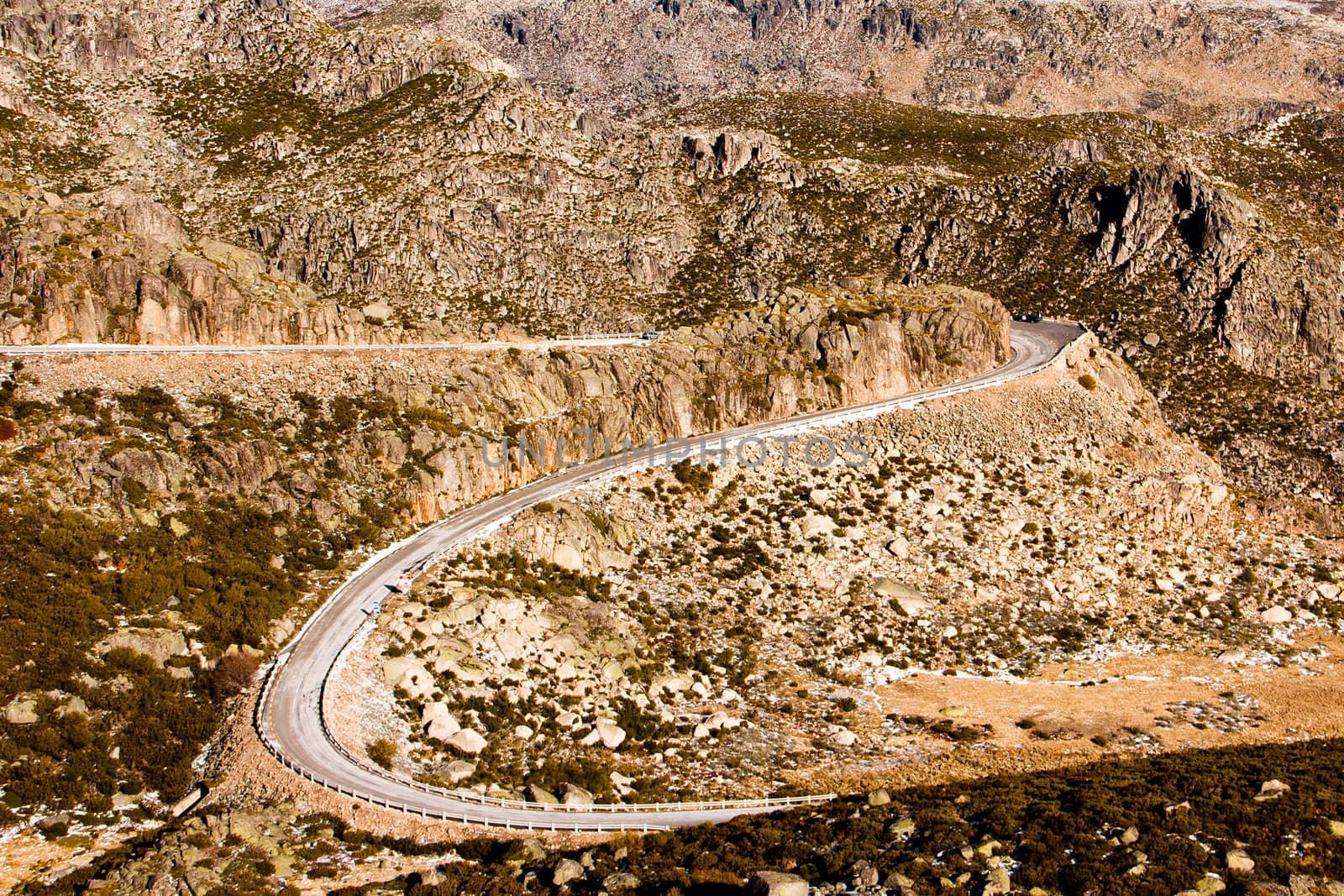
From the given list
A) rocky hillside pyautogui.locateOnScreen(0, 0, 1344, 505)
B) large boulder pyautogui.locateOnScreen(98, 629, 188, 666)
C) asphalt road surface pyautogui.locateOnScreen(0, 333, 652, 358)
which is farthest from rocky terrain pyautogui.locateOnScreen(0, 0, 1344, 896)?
rocky hillside pyautogui.locateOnScreen(0, 0, 1344, 505)

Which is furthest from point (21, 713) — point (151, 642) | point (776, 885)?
point (776, 885)

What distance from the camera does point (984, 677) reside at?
162 feet

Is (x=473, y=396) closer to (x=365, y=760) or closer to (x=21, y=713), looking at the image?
(x=365, y=760)

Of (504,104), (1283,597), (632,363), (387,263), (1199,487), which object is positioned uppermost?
(504,104)

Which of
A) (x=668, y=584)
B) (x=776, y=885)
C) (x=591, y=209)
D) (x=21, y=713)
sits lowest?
(x=668, y=584)

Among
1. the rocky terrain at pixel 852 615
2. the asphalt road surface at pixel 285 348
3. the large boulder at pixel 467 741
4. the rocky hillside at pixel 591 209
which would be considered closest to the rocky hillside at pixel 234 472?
the asphalt road surface at pixel 285 348

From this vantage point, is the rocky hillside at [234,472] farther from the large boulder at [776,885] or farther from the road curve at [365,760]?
the large boulder at [776,885]

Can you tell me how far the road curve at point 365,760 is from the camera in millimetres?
32594

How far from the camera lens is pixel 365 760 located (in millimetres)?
35281

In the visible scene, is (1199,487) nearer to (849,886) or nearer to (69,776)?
(849,886)

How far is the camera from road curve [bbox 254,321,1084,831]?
3259 cm

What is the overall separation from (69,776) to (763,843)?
930 inches

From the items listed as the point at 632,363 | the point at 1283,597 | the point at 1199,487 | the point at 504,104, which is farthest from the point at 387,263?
the point at 1283,597

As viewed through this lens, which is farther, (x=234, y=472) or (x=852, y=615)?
(x=852, y=615)
